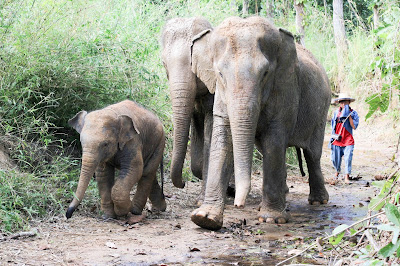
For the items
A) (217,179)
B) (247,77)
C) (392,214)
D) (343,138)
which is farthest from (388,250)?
(343,138)

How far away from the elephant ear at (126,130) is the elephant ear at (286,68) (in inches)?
64.2

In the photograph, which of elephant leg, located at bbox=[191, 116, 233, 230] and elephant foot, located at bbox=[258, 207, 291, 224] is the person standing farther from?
elephant leg, located at bbox=[191, 116, 233, 230]

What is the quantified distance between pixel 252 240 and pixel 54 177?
2.35 metres

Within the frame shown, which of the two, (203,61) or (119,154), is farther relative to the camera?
(203,61)

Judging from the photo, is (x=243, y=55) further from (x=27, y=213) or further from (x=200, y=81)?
(x=27, y=213)

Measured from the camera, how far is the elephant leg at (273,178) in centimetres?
675

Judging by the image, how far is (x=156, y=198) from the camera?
737 centimetres

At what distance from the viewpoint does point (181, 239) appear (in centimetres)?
589

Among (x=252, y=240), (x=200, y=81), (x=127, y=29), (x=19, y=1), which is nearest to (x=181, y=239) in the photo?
(x=252, y=240)

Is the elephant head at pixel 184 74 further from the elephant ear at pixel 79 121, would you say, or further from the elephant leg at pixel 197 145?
the elephant ear at pixel 79 121

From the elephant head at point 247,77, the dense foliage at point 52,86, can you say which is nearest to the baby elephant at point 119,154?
the dense foliage at point 52,86

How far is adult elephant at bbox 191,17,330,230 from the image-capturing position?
5855 millimetres

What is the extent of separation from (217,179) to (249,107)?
926 mm

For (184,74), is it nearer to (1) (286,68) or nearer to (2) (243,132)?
(1) (286,68)
